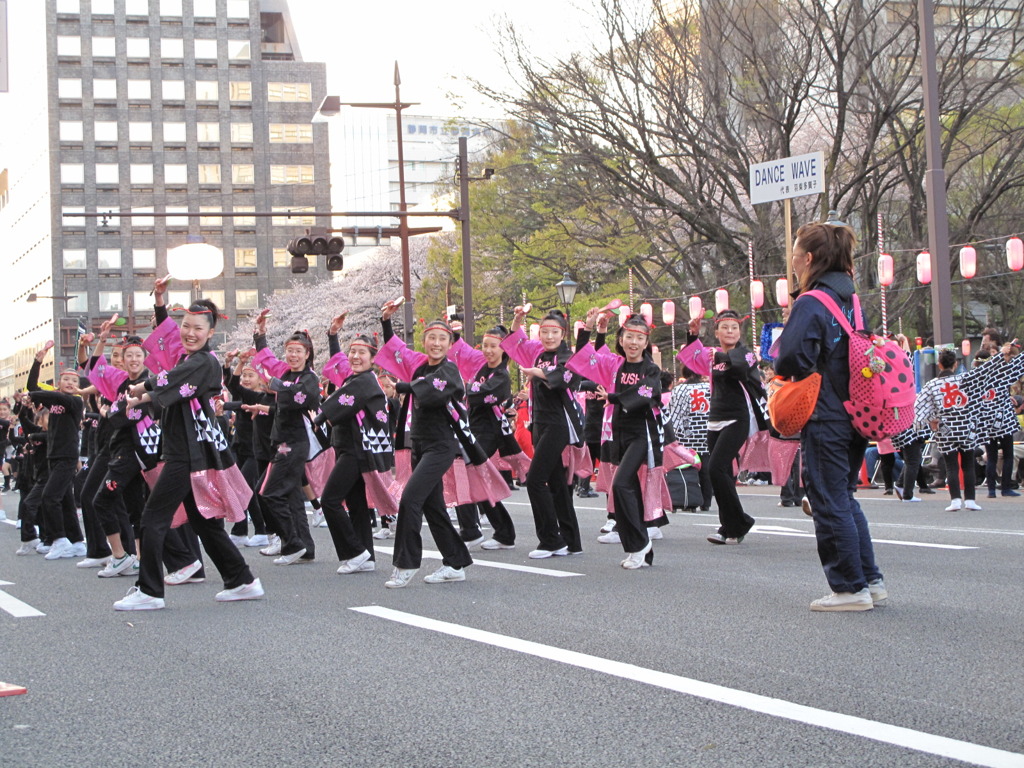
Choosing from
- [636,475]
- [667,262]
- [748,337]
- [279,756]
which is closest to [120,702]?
[279,756]

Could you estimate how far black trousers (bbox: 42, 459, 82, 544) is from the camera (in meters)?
12.1

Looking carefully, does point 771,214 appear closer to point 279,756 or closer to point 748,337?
point 748,337

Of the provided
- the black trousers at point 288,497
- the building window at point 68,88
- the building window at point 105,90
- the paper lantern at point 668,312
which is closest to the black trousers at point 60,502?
the black trousers at point 288,497

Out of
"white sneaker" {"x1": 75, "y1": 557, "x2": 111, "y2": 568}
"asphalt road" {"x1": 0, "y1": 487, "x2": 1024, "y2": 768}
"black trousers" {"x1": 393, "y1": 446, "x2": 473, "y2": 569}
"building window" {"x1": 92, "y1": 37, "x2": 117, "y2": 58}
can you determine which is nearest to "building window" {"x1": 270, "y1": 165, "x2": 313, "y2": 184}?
"building window" {"x1": 92, "y1": 37, "x2": 117, "y2": 58}

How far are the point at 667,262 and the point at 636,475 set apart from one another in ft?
72.6

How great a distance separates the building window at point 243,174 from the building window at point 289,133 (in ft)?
8.61

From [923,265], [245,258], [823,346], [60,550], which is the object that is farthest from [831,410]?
[245,258]

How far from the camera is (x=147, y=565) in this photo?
7.75m

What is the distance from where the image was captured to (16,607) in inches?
328

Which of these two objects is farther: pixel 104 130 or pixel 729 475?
pixel 104 130

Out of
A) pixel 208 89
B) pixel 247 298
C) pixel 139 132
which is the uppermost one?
pixel 208 89

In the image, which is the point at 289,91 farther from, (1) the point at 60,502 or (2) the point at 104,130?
(1) the point at 60,502

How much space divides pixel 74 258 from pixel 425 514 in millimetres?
86980

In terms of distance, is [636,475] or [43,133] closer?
[636,475]
